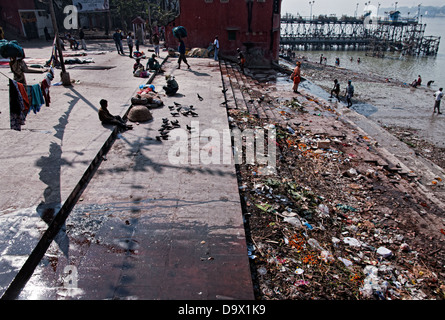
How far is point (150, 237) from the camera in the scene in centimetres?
422

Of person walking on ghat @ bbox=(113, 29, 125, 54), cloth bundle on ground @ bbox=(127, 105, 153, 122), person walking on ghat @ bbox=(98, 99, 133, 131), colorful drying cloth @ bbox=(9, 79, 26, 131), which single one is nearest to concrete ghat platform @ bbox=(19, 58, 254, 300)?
person walking on ghat @ bbox=(98, 99, 133, 131)

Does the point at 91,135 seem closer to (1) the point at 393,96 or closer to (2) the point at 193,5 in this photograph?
(2) the point at 193,5

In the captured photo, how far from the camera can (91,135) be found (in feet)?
22.9

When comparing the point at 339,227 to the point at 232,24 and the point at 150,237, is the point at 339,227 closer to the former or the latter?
the point at 150,237

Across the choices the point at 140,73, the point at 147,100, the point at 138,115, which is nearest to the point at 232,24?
the point at 140,73

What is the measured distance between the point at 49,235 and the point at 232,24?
18.9 meters

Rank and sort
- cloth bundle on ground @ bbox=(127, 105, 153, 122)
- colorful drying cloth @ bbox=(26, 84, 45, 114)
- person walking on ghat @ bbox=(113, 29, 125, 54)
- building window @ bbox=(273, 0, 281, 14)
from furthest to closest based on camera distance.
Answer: building window @ bbox=(273, 0, 281, 14), person walking on ghat @ bbox=(113, 29, 125, 54), cloth bundle on ground @ bbox=(127, 105, 153, 122), colorful drying cloth @ bbox=(26, 84, 45, 114)

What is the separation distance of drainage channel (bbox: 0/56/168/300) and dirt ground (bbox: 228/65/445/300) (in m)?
2.79

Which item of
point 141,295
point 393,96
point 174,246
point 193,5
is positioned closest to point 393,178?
point 174,246

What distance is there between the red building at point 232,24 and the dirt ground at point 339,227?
12.9m

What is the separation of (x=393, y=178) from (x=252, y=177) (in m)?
4.07

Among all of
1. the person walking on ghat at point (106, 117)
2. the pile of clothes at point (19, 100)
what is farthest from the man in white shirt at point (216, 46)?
the pile of clothes at point (19, 100)

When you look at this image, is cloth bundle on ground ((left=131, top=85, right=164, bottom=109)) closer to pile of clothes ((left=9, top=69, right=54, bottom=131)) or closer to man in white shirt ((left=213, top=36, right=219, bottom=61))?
pile of clothes ((left=9, top=69, right=54, bottom=131))

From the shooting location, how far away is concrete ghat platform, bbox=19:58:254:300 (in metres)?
3.45
